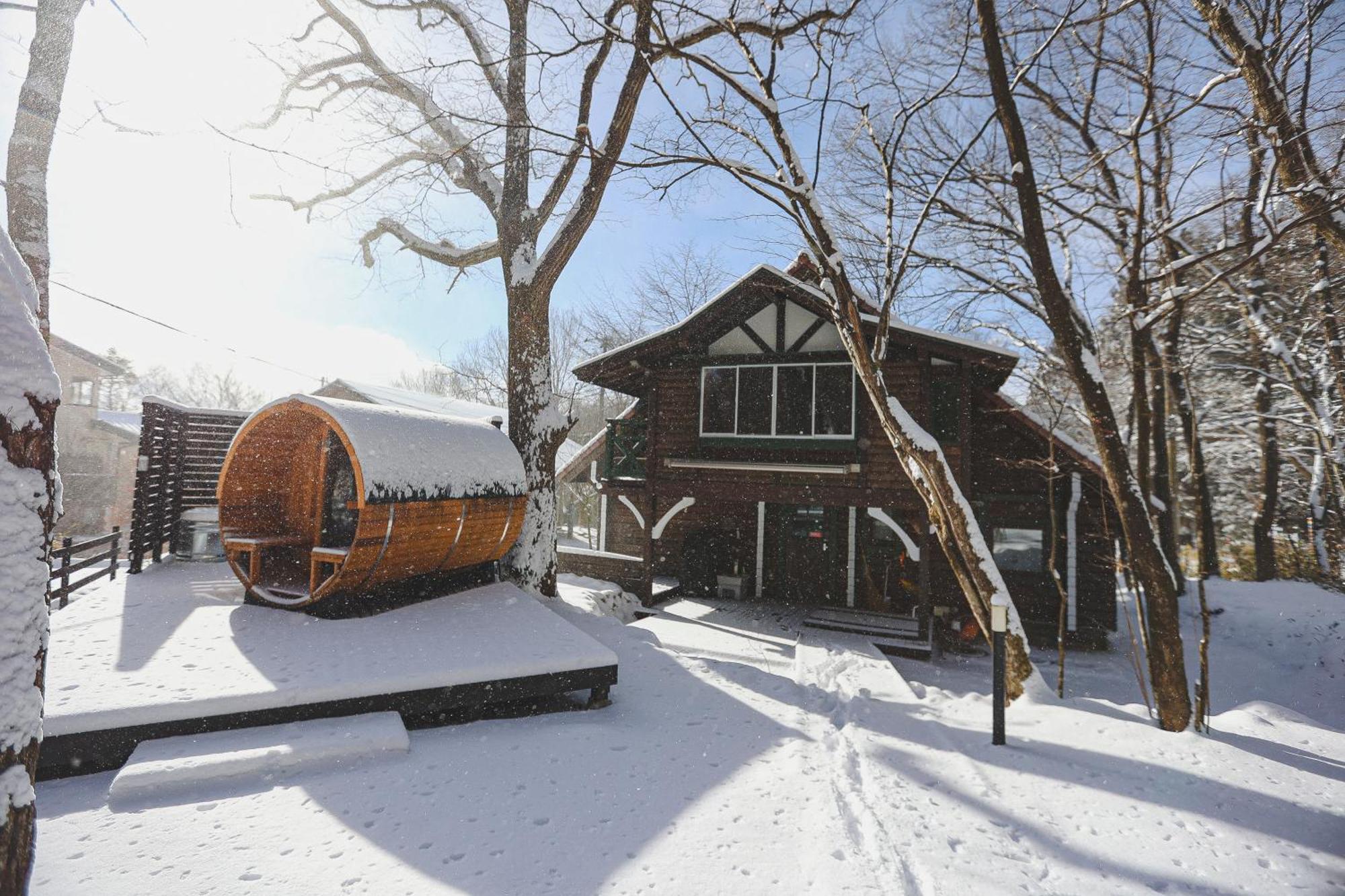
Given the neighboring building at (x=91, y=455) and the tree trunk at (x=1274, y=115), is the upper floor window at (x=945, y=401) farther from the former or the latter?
the neighboring building at (x=91, y=455)

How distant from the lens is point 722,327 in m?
11.3

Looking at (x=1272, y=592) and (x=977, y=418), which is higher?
(x=977, y=418)

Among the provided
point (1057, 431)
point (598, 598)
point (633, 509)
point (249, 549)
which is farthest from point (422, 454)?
point (1057, 431)

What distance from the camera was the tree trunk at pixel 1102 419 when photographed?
15.0 ft

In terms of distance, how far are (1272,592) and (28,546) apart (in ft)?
62.1

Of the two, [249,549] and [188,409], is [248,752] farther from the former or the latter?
[188,409]

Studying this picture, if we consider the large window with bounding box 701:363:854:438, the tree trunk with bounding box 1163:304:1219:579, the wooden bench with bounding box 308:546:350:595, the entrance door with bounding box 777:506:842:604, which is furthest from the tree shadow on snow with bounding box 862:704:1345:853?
the tree trunk with bounding box 1163:304:1219:579

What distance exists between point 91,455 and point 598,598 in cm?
2687

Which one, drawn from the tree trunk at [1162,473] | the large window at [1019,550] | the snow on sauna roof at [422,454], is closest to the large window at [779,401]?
the large window at [1019,550]

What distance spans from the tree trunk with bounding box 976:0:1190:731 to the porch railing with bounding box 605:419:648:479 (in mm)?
7939

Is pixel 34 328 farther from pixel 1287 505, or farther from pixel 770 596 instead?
pixel 1287 505

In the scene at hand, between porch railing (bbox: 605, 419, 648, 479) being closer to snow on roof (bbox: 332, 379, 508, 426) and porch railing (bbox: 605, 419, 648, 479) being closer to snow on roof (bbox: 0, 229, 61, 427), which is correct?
snow on roof (bbox: 332, 379, 508, 426)

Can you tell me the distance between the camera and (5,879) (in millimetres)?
1598

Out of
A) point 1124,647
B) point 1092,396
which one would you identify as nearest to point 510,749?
point 1092,396
